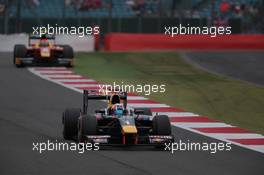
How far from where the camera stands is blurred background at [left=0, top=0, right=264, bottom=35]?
4416 centimetres

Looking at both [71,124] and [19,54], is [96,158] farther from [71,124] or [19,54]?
[19,54]

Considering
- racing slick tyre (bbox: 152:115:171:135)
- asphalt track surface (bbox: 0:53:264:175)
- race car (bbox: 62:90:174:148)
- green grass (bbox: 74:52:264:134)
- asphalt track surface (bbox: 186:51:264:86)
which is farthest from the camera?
asphalt track surface (bbox: 186:51:264:86)

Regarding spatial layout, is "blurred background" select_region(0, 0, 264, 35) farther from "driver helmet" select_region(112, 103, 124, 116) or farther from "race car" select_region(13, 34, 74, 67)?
"driver helmet" select_region(112, 103, 124, 116)

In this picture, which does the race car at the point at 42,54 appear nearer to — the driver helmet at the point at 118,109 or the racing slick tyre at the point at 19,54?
the racing slick tyre at the point at 19,54

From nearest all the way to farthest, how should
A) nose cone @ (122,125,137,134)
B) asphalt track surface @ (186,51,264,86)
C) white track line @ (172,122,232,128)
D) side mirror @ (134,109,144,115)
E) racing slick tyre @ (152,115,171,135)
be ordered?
nose cone @ (122,125,137,134)
racing slick tyre @ (152,115,171,135)
side mirror @ (134,109,144,115)
white track line @ (172,122,232,128)
asphalt track surface @ (186,51,264,86)

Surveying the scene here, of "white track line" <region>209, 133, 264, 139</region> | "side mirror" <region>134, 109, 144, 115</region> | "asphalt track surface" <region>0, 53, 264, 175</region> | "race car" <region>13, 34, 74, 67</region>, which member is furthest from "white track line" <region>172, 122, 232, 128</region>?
"race car" <region>13, 34, 74, 67</region>

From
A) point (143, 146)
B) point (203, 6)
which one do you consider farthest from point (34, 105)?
point (203, 6)

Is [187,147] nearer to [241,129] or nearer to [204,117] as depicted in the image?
[241,129]

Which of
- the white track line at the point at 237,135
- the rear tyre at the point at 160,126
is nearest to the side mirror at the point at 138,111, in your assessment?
the rear tyre at the point at 160,126

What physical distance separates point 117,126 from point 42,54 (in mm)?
17562

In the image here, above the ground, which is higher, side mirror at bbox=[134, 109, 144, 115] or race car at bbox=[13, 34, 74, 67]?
race car at bbox=[13, 34, 74, 67]

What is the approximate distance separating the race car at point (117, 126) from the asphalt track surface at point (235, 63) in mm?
13641

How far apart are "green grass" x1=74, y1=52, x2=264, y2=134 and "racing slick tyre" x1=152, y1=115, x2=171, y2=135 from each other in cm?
348

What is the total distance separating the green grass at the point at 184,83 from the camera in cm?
2177
